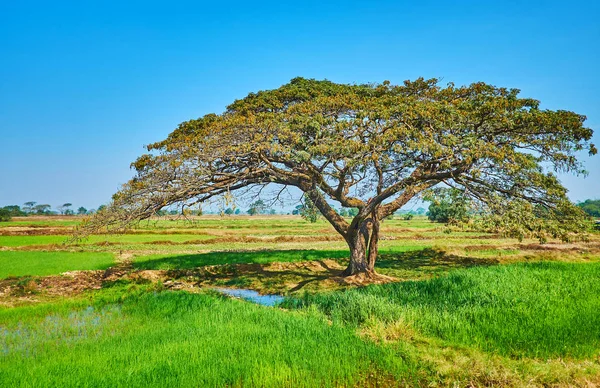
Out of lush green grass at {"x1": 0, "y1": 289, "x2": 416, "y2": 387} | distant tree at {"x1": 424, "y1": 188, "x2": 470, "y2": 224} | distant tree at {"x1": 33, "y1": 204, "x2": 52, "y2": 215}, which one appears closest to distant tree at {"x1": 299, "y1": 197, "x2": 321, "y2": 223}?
distant tree at {"x1": 424, "y1": 188, "x2": 470, "y2": 224}

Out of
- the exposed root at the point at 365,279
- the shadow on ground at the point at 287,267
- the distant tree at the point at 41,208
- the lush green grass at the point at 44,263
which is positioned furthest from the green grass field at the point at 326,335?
the distant tree at the point at 41,208

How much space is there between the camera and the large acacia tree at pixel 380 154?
1301 cm

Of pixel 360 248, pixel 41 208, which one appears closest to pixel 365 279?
pixel 360 248

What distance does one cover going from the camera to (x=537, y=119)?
1322 centimetres

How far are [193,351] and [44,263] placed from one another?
668 inches

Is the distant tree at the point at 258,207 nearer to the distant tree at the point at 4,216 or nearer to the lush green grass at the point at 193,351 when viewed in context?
the lush green grass at the point at 193,351

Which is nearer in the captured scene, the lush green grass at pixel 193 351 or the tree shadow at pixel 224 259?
the lush green grass at pixel 193 351

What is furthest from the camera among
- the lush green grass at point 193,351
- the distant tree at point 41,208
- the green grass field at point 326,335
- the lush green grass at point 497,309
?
the distant tree at point 41,208

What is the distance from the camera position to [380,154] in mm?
13406

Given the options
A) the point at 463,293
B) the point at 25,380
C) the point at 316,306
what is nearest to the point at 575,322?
the point at 463,293

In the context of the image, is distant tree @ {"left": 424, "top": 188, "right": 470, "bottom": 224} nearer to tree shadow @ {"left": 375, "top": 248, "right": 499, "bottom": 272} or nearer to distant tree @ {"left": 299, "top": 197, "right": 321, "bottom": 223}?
tree shadow @ {"left": 375, "top": 248, "right": 499, "bottom": 272}

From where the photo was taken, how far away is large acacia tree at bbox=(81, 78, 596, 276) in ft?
42.7

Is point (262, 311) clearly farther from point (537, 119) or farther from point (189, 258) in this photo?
point (189, 258)

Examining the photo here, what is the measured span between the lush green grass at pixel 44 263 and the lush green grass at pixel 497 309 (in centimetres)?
1287
